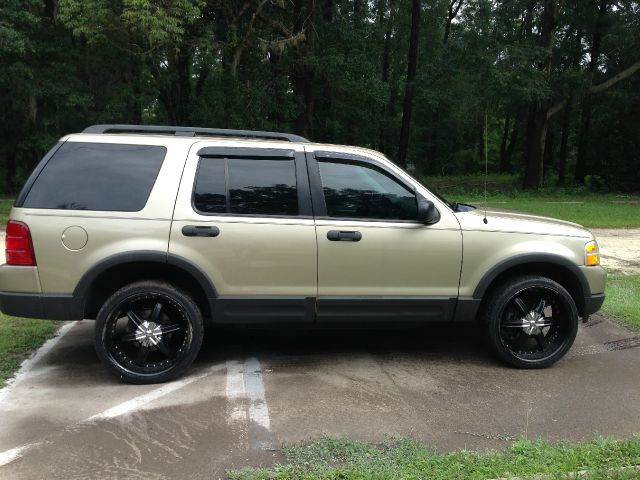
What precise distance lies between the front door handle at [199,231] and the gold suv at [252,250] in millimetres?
11

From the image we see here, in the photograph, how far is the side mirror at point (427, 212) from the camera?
4.56 m

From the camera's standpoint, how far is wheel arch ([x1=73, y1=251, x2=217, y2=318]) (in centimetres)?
432

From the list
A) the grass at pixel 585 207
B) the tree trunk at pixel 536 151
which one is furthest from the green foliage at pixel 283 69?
the grass at pixel 585 207

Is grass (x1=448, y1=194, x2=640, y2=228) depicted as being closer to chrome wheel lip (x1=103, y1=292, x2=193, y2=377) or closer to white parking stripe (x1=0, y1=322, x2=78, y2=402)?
white parking stripe (x1=0, y1=322, x2=78, y2=402)

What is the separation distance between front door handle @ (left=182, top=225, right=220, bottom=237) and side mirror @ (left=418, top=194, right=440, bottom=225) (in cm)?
158

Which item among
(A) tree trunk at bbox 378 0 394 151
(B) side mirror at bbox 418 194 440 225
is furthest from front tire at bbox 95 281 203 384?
(A) tree trunk at bbox 378 0 394 151

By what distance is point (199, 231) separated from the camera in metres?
4.41

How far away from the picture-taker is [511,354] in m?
4.90

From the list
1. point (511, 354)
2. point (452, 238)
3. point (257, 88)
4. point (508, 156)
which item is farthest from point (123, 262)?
point (508, 156)

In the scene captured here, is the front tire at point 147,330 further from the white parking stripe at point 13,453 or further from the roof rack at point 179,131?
the roof rack at point 179,131

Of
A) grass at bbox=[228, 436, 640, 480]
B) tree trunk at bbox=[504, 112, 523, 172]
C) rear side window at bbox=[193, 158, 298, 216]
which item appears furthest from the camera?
tree trunk at bbox=[504, 112, 523, 172]

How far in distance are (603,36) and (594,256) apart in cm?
2704

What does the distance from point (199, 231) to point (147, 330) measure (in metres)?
0.85

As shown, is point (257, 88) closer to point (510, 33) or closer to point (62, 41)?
point (62, 41)
